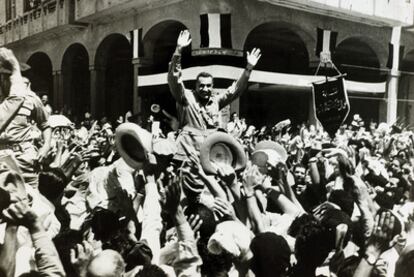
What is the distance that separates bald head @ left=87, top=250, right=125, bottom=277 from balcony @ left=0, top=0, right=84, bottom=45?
3.17m

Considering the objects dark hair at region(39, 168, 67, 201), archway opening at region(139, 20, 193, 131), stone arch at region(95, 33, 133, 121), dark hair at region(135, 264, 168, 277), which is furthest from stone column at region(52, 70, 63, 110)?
dark hair at region(135, 264, 168, 277)

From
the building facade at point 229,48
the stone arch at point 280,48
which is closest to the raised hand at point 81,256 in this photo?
the building facade at point 229,48

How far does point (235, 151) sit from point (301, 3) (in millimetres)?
7370

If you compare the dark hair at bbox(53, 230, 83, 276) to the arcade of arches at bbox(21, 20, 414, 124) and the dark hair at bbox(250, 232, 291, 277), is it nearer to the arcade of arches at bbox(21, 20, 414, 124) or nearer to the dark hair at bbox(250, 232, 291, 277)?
the dark hair at bbox(250, 232, 291, 277)

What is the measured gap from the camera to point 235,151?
2938 millimetres

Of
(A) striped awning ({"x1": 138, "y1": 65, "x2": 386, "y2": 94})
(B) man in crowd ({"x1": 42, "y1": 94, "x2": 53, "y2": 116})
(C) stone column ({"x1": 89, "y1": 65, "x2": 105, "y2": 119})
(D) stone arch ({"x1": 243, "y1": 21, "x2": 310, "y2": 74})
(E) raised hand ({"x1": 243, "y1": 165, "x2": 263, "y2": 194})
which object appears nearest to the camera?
(E) raised hand ({"x1": 243, "y1": 165, "x2": 263, "y2": 194})

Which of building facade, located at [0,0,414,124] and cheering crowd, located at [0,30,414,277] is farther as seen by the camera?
building facade, located at [0,0,414,124]

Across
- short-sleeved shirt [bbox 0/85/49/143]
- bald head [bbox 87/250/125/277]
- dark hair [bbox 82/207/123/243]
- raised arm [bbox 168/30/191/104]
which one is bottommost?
dark hair [bbox 82/207/123/243]

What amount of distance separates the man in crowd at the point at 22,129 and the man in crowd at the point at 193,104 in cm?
94

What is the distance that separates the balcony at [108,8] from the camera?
10208mm

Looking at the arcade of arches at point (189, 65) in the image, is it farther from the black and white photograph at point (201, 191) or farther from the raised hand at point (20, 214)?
the raised hand at point (20, 214)

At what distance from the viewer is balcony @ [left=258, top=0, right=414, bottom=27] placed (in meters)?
8.19

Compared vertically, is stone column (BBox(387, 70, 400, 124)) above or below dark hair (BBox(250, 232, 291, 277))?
above

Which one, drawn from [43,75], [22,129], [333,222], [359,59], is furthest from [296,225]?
[43,75]
